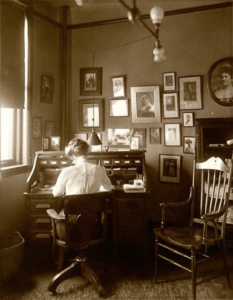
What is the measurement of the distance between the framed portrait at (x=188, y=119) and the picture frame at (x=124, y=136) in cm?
64

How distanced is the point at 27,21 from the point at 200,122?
8.98 ft

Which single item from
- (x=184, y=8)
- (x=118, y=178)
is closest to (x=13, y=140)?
(x=118, y=178)

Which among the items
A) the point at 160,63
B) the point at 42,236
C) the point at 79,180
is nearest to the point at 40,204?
the point at 42,236

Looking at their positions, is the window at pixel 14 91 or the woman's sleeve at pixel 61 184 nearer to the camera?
the woman's sleeve at pixel 61 184

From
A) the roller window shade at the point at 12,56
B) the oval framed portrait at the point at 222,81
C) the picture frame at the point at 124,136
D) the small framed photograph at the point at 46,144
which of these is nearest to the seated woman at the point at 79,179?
the small framed photograph at the point at 46,144

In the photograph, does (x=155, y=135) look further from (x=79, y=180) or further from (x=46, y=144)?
(x=79, y=180)

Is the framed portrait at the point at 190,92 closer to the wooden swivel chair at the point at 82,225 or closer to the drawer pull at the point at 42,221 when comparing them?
the wooden swivel chair at the point at 82,225

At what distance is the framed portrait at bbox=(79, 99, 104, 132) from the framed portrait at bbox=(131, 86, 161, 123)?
1.79 ft

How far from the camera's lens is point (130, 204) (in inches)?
140

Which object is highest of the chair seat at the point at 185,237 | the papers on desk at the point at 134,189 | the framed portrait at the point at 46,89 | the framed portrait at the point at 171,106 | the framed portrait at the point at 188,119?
the framed portrait at the point at 46,89

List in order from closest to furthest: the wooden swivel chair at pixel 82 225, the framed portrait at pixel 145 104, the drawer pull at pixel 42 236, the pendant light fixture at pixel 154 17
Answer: the pendant light fixture at pixel 154 17 → the wooden swivel chair at pixel 82 225 → the drawer pull at pixel 42 236 → the framed portrait at pixel 145 104

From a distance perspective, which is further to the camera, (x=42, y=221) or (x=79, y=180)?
(x=42, y=221)

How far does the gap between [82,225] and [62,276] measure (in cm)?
60

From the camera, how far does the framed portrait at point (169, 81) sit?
182 inches
